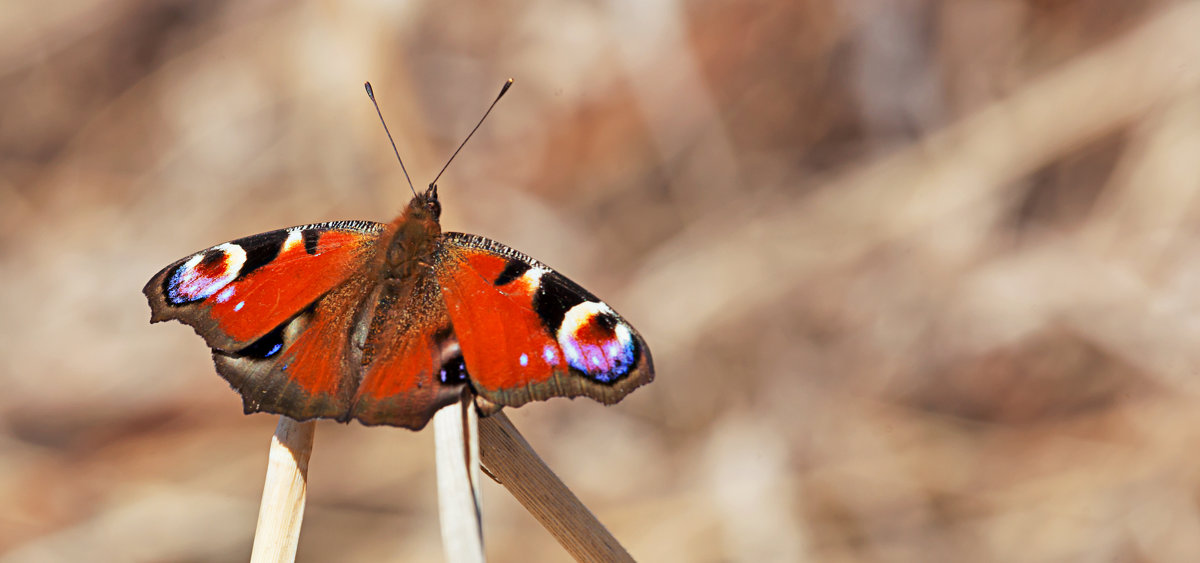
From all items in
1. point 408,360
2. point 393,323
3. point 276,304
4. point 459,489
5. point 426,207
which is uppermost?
point 426,207

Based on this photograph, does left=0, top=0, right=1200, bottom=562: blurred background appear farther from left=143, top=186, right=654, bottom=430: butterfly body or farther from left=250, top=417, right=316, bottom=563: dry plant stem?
left=250, top=417, right=316, bottom=563: dry plant stem

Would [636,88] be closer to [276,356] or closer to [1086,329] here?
[1086,329]

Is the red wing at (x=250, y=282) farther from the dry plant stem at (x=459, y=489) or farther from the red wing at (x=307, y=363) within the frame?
the dry plant stem at (x=459, y=489)

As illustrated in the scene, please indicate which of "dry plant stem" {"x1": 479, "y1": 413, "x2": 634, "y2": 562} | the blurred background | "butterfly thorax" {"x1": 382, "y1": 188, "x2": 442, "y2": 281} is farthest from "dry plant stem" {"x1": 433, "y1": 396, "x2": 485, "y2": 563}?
the blurred background

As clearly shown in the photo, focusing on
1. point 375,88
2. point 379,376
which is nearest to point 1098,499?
point 379,376

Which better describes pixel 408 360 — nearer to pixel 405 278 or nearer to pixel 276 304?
pixel 405 278

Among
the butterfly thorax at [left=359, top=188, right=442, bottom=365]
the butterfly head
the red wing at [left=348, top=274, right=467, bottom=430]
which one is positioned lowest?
the red wing at [left=348, top=274, right=467, bottom=430]

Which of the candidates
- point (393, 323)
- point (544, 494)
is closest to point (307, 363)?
point (393, 323)
